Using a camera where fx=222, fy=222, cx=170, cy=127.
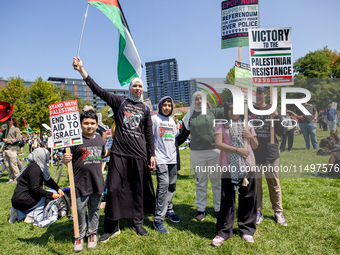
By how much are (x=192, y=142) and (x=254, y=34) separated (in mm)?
2003

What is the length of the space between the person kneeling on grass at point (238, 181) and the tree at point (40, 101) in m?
38.5

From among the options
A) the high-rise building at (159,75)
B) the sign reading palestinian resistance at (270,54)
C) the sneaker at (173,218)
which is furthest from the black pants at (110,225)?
the high-rise building at (159,75)

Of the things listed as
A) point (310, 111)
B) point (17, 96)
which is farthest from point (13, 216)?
point (17, 96)

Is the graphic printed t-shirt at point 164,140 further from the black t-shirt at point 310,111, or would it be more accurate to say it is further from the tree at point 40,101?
the tree at point 40,101

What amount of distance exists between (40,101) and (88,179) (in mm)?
41227

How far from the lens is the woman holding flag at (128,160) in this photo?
3.15 m

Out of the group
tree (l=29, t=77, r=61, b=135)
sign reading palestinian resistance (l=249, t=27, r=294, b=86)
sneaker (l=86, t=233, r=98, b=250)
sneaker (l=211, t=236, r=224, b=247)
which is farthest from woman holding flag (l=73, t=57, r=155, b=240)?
tree (l=29, t=77, r=61, b=135)

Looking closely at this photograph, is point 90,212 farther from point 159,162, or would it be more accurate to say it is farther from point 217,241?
point 217,241

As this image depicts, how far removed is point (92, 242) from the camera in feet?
9.64

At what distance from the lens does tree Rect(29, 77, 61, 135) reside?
117 feet

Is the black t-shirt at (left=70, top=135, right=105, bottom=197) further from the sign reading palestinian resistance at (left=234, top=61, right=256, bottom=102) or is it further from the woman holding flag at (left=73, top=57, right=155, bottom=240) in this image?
the sign reading palestinian resistance at (left=234, top=61, right=256, bottom=102)

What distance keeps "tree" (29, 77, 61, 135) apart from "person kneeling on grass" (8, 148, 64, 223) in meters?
36.1

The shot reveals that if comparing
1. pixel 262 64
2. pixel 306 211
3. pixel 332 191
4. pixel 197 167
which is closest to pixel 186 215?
pixel 197 167

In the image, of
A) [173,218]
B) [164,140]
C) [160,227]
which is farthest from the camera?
[173,218]
